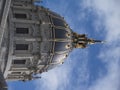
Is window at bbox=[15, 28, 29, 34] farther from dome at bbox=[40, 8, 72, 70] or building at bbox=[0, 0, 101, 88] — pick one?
dome at bbox=[40, 8, 72, 70]

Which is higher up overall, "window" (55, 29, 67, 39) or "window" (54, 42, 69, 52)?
"window" (55, 29, 67, 39)

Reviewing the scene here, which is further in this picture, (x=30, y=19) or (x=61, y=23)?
(x=61, y=23)

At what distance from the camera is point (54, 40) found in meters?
79.1

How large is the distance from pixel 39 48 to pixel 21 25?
4216 mm

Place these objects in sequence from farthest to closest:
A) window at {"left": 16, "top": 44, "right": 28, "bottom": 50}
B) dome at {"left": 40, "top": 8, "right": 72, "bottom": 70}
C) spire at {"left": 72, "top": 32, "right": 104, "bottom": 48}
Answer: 1. spire at {"left": 72, "top": 32, "right": 104, "bottom": 48}
2. dome at {"left": 40, "top": 8, "right": 72, "bottom": 70}
3. window at {"left": 16, "top": 44, "right": 28, "bottom": 50}

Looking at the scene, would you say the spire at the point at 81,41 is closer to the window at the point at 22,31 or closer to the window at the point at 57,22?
the window at the point at 57,22

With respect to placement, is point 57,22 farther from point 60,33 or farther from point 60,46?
point 60,46

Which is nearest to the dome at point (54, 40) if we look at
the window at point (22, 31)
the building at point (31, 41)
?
the building at point (31, 41)

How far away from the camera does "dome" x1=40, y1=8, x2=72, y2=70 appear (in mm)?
78250

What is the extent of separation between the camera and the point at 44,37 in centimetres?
7750

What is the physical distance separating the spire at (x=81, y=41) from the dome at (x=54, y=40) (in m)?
2.63

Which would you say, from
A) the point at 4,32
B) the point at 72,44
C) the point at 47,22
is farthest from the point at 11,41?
the point at 72,44

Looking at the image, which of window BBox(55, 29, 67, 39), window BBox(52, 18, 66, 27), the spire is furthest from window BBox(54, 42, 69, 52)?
the spire

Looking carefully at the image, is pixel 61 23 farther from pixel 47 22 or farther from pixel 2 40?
pixel 2 40
